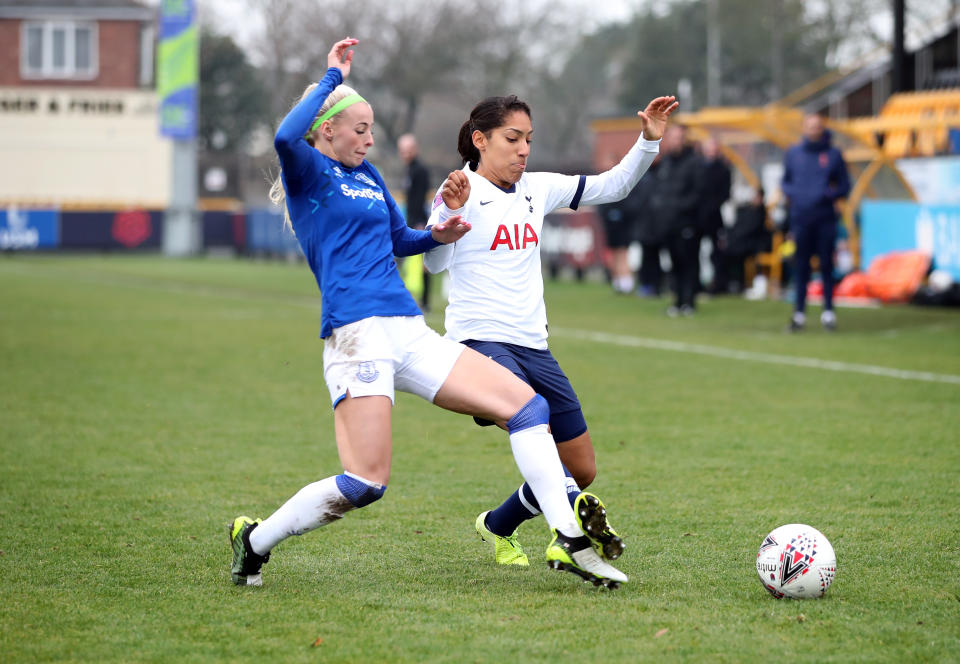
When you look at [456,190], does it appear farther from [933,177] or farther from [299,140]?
[933,177]

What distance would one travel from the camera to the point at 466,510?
6281mm

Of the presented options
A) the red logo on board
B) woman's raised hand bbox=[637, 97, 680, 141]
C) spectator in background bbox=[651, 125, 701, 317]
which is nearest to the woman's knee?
woman's raised hand bbox=[637, 97, 680, 141]

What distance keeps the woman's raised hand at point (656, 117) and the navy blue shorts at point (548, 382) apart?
39.0 inches

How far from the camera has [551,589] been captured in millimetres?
4875

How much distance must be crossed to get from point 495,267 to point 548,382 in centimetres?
49

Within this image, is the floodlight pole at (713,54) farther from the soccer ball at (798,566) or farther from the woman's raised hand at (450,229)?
the soccer ball at (798,566)

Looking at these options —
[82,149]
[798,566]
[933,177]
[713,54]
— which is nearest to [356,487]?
[798,566]

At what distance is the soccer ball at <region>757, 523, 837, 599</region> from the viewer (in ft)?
15.2

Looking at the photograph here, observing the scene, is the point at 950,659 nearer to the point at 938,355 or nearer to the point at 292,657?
the point at 292,657

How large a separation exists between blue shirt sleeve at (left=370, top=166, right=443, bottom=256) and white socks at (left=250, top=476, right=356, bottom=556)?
2.99 feet

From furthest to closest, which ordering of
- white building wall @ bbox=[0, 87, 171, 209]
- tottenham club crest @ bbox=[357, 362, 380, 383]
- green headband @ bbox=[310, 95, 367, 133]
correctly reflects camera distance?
white building wall @ bbox=[0, 87, 171, 209]
green headband @ bbox=[310, 95, 367, 133]
tottenham club crest @ bbox=[357, 362, 380, 383]

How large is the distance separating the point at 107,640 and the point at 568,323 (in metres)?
12.4

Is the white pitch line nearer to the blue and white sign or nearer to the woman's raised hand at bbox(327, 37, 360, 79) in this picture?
the blue and white sign

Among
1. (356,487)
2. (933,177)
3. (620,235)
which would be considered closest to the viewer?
(356,487)
